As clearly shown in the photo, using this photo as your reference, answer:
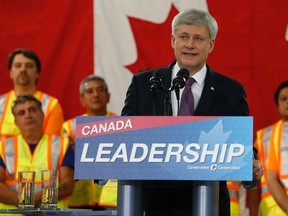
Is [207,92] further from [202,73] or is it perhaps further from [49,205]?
[49,205]

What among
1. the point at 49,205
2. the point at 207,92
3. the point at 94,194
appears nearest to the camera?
the point at 207,92

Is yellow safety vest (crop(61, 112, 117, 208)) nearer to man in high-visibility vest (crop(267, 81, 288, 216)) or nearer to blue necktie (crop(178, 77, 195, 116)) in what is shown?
man in high-visibility vest (crop(267, 81, 288, 216))

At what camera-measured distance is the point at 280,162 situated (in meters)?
6.20

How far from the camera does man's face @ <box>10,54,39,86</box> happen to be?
6.71m

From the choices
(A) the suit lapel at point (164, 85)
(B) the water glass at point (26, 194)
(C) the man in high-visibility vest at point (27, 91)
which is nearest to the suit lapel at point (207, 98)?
(A) the suit lapel at point (164, 85)

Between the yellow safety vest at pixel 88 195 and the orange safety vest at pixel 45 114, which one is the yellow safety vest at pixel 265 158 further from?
the orange safety vest at pixel 45 114

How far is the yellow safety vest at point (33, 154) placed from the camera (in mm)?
5965

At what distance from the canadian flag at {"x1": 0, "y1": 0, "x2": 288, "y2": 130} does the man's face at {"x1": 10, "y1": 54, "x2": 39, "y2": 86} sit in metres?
0.61

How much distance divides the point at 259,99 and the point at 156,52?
99cm

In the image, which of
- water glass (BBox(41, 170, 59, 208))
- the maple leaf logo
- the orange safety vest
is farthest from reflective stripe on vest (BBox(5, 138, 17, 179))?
water glass (BBox(41, 170, 59, 208))

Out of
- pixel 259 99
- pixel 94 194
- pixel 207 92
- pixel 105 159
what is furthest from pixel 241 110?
pixel 259 99

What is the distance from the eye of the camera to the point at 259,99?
7199 millimetres

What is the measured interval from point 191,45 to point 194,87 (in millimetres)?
181

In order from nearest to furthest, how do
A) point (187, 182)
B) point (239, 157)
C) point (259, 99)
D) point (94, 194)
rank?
point (239, 157) < point (187, 182) < point (94, 194) < point (259, 99)
